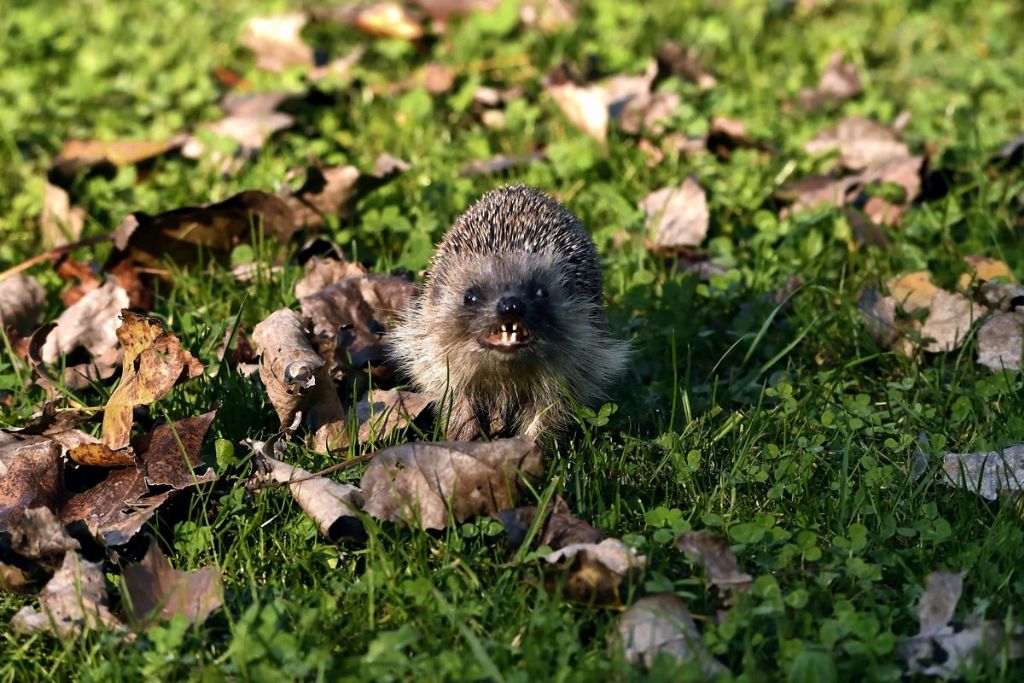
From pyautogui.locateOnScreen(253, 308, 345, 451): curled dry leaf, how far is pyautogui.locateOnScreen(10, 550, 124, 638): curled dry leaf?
1100mm

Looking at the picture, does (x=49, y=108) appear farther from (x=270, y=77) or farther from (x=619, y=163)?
(x=619, y=163)

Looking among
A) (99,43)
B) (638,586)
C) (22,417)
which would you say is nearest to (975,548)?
(638,586)

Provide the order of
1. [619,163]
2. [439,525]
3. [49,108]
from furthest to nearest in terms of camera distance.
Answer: [49,108]
[619,163]
[439,525]

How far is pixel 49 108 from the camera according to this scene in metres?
8.51

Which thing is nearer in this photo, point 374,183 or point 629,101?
point 374,183

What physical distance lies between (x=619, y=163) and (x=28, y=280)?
3.55 metres

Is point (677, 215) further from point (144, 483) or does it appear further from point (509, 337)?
point (144, 483)

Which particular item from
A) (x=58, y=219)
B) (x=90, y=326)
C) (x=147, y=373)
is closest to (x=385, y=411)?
(x=147, y=373)

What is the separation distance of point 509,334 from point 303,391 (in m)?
0.87

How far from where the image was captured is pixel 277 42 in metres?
9.57

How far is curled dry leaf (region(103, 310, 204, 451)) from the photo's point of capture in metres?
5.00

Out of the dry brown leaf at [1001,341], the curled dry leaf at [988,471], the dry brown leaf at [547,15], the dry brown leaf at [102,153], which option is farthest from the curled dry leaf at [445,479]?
the dry brown leaf at [547,15]

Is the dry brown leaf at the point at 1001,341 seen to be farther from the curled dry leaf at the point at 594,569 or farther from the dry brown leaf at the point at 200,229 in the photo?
the dry brown leaf at the point at 200,229

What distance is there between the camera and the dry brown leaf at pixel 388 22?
9570 mm
